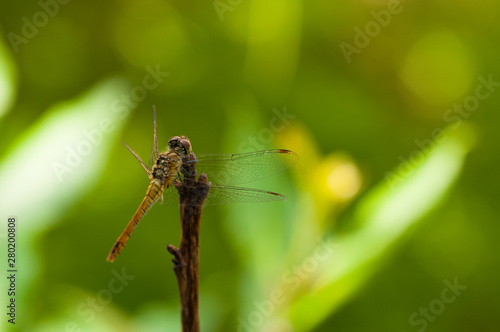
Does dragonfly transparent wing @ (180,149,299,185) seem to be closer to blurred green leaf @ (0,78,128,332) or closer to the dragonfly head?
the dragonfly head

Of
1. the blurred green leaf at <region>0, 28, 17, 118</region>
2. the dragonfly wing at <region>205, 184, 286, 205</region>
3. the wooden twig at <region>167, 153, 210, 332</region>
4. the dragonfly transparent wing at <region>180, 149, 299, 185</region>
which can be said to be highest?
the blurred green leaf at <region>0, 28, 17, 118</region>

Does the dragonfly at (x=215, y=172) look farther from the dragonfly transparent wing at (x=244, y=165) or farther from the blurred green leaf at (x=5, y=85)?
the blurred green leaf at (x=5, y=85)

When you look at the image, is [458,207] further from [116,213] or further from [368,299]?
[116,213]

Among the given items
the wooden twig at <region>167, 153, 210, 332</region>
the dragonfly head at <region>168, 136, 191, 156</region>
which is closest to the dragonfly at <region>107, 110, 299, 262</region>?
the dragonfly head at <region>168, 136, 191, 156</region>

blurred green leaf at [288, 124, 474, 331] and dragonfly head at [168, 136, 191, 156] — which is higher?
dragonfly head at [168, 136, 191, 156]

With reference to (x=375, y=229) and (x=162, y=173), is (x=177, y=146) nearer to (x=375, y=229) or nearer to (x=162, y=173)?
(x=162, y=173)

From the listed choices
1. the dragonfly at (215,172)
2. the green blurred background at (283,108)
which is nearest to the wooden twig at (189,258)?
the dragonfly at (215,172)

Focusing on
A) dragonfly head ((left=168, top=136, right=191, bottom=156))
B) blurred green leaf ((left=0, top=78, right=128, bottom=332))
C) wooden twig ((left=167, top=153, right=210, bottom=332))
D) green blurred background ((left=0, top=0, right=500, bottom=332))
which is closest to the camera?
wooden twig ((left=167, top=153, right=210, bottom=332))

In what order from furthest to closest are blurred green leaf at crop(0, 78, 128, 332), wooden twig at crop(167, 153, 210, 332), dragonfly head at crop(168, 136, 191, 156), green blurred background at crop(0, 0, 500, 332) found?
1. green blurred background at crop(0, 0, 500, 332)
2. dragonfly head at crop(168, 136, 191, 156)
3. blurred green leaf at crop(0, 78, 128, 332)
4. wooden twig at crop(167, 153, 210, 332)
